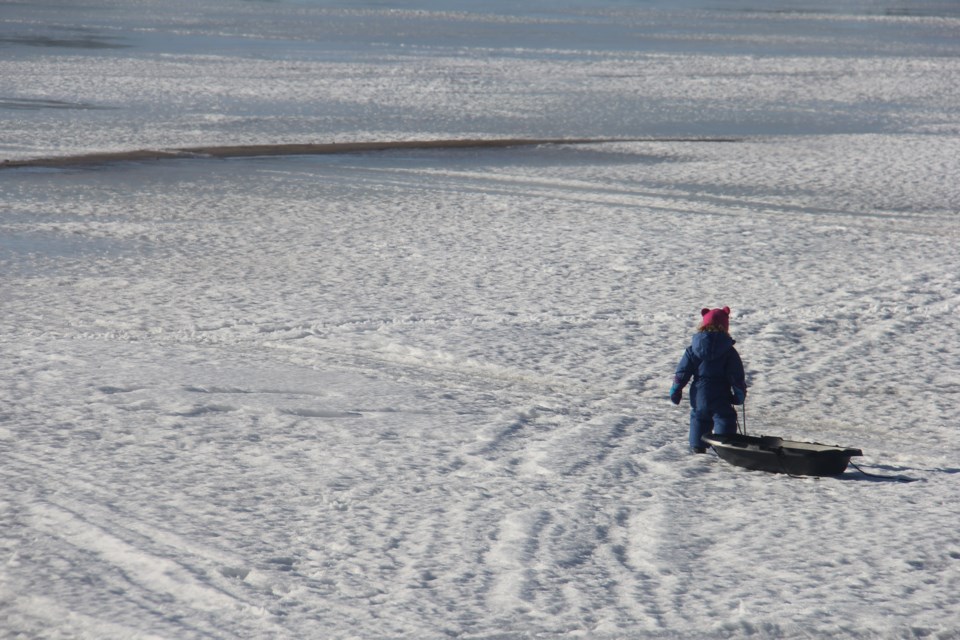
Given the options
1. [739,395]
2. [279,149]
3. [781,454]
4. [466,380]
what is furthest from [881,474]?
[279,149]

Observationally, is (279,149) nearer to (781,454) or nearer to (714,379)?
(714,379)

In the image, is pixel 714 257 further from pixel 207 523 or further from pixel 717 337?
pixel 207 523

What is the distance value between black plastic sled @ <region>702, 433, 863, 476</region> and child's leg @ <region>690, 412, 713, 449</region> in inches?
3.7

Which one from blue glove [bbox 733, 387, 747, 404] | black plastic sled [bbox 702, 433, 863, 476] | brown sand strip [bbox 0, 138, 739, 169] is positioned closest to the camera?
black plastic sled [bbox 702, 433, 863, 476]

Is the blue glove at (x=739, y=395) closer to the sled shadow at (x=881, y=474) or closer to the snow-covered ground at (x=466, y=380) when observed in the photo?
the snow-covered ground at (x=466, y=380)

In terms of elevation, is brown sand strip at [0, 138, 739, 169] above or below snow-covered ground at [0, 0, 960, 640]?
above

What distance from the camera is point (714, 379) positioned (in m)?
4.79

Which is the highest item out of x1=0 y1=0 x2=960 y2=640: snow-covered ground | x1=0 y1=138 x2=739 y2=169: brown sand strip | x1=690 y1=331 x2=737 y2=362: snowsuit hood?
x1=0 y1=138 x2=739 y2=169: brown sand strip

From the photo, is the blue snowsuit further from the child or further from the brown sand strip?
the brown sand strip

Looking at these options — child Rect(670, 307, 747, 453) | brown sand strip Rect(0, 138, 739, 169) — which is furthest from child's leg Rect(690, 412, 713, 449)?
brown sand strip Rect(0, 138, 739, 169)

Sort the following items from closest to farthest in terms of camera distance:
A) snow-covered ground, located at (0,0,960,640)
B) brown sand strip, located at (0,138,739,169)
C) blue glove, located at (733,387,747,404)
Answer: snow-covered ground, located at (0,0,960,640)
blue glove, located at (733,387,747,404)
brown sand strip, located at (0,138,739,169)

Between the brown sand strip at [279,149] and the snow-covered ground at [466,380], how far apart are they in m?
0.38

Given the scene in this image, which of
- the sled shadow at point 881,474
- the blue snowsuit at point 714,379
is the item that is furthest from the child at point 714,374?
the sled shadow at point 881,474

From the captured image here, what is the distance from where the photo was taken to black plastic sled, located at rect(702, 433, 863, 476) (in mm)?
4504
